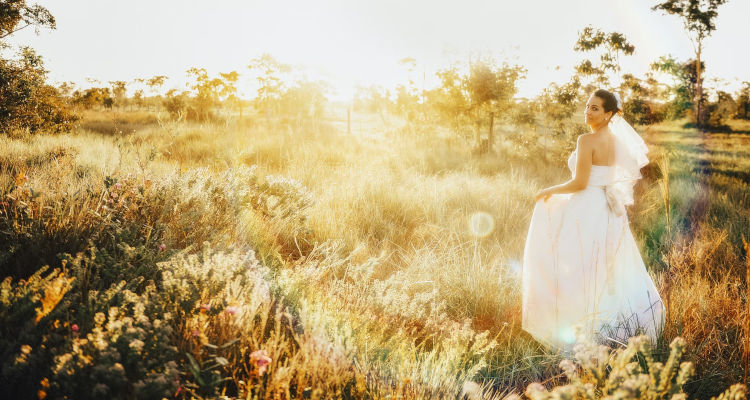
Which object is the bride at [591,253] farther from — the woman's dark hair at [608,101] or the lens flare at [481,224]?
the lens flare at [481,224]

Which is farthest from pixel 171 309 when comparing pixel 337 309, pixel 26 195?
pixel 26 195

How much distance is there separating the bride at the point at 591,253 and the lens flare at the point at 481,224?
1.73m

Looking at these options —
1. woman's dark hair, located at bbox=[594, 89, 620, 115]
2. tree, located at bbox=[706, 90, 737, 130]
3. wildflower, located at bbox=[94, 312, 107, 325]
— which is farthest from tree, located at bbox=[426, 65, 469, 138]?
tree, located at bbox=[706, 90, 737, 130]

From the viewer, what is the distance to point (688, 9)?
44.0 feet

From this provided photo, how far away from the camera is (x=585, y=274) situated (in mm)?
3076

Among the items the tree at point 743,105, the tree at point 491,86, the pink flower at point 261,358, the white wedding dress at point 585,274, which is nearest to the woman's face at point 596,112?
the white wedding dress at point 585,274

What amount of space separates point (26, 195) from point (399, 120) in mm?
13768

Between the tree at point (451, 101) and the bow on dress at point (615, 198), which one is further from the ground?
the tree at point (451, 101)

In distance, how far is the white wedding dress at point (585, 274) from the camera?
3.02 m

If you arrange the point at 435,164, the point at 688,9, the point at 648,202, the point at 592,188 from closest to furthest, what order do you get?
the point at 592,188, the point at 648,202, the point at 435,164, the point at 688,9

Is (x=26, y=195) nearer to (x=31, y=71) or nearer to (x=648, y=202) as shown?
(x=31, y=71)

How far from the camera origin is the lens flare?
5.10m

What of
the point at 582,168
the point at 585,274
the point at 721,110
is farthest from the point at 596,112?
the point at 721,110

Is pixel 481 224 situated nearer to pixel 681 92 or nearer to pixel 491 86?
pixel 491 86
